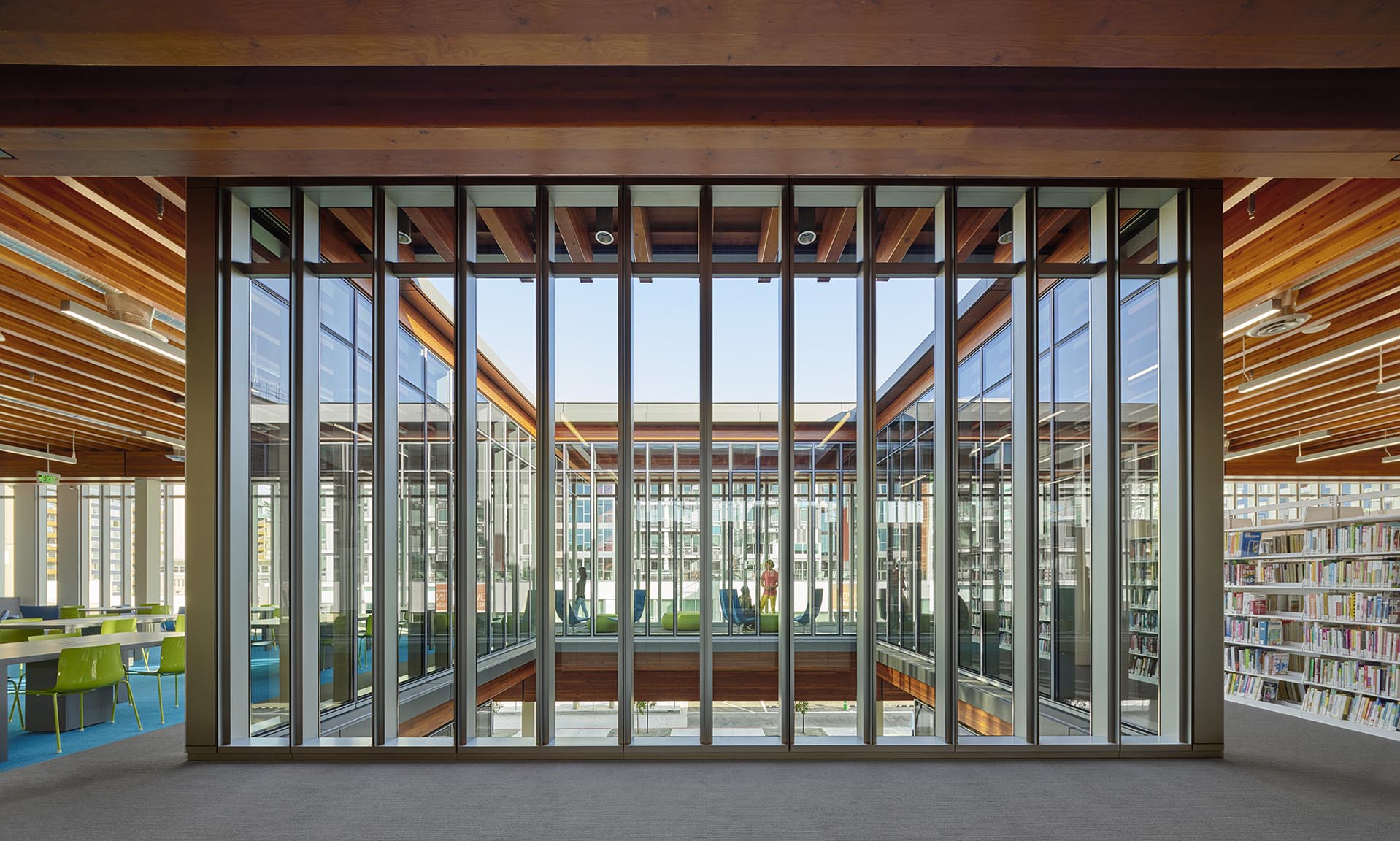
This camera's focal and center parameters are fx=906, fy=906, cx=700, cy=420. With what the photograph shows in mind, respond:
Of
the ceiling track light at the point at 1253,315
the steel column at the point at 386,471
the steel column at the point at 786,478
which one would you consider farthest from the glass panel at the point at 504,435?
the ceiling track light at the point at 1253,315

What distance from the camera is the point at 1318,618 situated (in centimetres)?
1138

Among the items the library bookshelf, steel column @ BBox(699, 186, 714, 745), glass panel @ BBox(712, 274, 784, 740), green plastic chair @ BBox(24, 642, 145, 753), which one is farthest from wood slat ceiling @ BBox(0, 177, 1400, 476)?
green plastic chair @ BBox(24, 642, 145, 753)

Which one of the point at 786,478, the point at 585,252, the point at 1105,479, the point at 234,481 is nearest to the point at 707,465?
the point at 786,478

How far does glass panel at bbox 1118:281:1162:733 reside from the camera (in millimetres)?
6191

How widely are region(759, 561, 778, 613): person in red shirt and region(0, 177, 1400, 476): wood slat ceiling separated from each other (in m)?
2.26

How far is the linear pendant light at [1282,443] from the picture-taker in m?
14.7

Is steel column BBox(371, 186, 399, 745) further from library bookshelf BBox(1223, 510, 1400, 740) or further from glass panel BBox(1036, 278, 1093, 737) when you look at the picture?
library bookshelf BBox(1223, 510, 1400, 740)

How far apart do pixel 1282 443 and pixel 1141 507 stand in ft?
35.9

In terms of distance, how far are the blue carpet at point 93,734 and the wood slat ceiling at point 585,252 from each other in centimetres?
370

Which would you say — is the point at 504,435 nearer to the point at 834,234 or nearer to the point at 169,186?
the point at 834,234

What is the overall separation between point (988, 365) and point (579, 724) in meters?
3.81

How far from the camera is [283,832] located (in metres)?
4.54

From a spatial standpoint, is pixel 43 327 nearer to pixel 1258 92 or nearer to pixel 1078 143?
pixel 1078 143

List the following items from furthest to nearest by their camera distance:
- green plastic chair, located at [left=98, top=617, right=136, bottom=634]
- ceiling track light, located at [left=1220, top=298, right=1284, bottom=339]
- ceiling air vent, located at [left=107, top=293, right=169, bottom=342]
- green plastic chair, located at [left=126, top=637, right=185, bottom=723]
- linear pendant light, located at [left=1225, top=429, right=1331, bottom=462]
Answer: linear pendant light, located at [left=1225, top=429, right=1331, bottom=462], green plastic chair, located at [left=98, top=617, right=136, bottom=634], green plastic chair, located at [left=126, top=637, right=185, bottom=723], ceiling air vent, located at [left=107, top=293, right=169, bottom=342], ceiling track light, located at [left=1220, top=298, right=1284, bottom=339]
